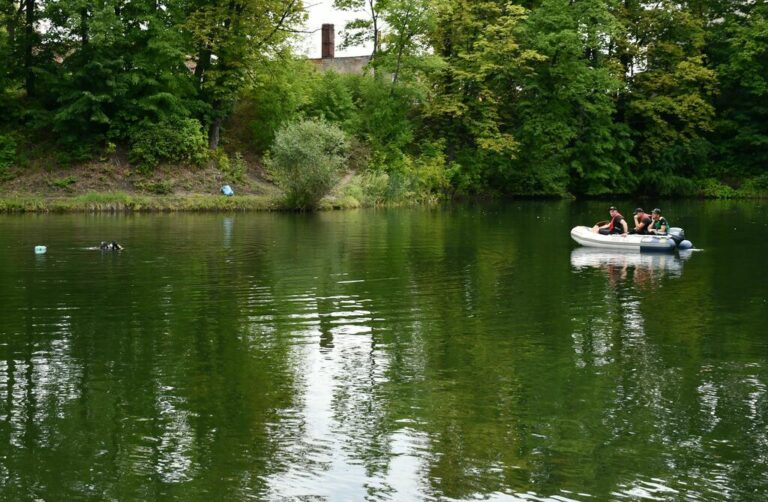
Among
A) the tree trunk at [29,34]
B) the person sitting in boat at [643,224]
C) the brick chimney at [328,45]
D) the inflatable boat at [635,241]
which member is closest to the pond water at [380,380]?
the inflatable boat at [635,241]

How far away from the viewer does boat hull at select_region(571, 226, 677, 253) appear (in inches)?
1271

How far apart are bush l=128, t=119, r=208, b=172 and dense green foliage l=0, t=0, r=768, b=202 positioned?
0.11m

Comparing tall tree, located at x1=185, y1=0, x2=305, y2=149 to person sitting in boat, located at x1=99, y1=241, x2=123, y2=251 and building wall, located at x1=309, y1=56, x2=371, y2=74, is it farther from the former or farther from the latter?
person sitting in boat, located at x1=99, y1=241, x2=123, y2=251

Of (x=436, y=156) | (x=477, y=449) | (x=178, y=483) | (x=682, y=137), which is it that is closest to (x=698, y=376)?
(x=477, y=449)

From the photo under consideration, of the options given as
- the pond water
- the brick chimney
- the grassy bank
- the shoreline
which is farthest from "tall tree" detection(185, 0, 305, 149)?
the pond water

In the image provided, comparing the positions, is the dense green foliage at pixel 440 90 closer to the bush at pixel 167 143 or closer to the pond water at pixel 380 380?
the bush at pixel 167 143

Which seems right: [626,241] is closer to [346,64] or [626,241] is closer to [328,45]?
[346,64]

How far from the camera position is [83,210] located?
50.4m

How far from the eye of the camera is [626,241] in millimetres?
33438

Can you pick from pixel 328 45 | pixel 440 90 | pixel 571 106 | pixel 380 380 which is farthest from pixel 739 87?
pixel 380 380

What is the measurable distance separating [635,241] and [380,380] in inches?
847

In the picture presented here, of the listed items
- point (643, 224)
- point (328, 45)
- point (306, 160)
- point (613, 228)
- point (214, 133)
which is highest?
point (328, 45)

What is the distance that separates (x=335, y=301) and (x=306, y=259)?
26.3 feet

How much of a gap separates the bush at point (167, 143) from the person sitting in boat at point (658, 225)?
30119mm
